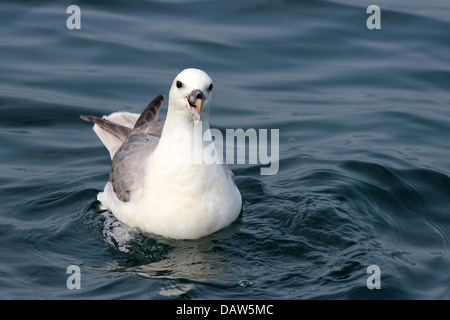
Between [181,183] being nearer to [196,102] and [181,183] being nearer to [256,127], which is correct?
[196,102]

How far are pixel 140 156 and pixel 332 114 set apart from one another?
324 centimetres

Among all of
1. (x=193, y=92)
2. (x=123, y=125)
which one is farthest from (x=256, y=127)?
(x=193, y=92)

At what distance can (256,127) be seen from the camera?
28.4 ft

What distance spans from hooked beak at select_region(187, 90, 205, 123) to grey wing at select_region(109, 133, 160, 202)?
0.99 metres

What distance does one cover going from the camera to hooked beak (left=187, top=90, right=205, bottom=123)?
213 inches

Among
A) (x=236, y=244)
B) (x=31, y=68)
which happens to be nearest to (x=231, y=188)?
(x=236, y=244)

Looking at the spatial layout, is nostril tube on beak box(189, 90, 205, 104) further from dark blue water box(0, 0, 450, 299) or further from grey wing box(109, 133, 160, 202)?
dark blue water box(0, 0, 450, 299)

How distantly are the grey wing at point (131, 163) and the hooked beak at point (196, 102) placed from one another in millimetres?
995

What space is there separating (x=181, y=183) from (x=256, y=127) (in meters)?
2.92

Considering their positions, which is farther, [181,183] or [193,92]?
[181,183]

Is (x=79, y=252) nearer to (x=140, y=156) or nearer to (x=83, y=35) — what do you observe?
(x=140, y=156)

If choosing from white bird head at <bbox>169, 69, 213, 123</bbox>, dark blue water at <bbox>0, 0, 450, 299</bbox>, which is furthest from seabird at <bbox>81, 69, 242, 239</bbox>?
dark blue water at <bbox>0, 0, 450, 299</bbox>

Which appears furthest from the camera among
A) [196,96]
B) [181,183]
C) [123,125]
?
[123,125]

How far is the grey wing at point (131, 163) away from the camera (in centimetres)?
630
